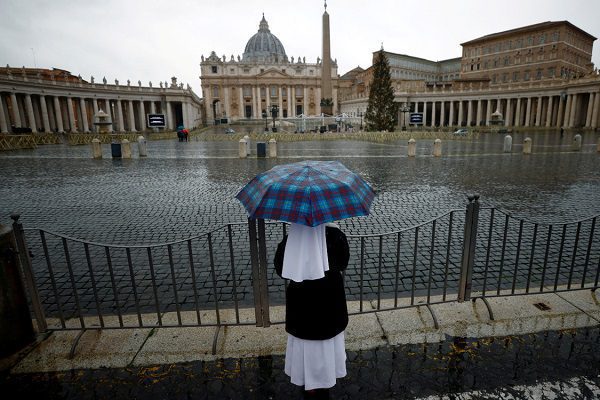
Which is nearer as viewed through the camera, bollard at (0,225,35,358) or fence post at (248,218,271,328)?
bollard at (0,225,35,358)

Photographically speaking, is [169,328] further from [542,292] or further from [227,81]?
[227,81]

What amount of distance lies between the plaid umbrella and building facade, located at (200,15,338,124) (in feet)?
311

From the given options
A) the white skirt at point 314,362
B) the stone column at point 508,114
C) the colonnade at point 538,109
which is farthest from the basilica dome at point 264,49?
the white skirt at point 314,362

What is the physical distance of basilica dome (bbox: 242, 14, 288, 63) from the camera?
11000 centimetres

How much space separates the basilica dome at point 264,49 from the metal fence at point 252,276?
11072cm

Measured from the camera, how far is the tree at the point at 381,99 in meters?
41.4

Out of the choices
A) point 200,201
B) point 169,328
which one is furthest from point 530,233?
point 200,201

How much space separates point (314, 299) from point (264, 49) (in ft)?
390

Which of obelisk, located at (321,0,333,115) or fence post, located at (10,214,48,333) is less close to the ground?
obelisk, located at (321,0,333,115)

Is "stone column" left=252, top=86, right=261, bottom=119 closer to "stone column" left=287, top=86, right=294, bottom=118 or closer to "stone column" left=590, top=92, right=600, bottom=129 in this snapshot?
"stone column" left=287, top=86, right=294, bottom=118

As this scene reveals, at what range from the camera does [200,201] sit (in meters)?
9.87

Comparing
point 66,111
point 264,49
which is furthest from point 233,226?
point 264,49

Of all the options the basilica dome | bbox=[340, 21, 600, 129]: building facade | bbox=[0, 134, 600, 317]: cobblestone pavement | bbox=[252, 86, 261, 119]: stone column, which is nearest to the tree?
bbox=[340, 21, 600, 129]: building facade

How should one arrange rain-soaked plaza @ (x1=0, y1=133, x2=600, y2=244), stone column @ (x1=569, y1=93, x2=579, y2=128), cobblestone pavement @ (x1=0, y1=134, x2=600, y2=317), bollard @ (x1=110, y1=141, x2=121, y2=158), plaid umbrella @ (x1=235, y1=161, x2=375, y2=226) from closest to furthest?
1. plaid umbrella @ (x1=235, y1=161, x2=375, y2=226)
2. cobblestone pavement @ (x1=0, y1=134, x2=600, y2=317)
3. rain-soaked plaza @ (x1=0, y1=133, x2=600, y2=244)
4. bollard @ (x1=110, y1=141, x2=121, y2=158)
5. stone column @ (x1=569, y1=93, x2=579, y2=128)
